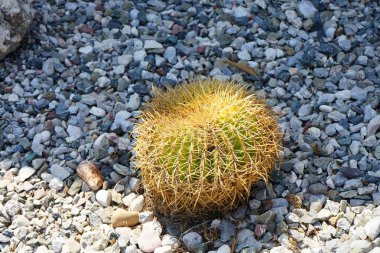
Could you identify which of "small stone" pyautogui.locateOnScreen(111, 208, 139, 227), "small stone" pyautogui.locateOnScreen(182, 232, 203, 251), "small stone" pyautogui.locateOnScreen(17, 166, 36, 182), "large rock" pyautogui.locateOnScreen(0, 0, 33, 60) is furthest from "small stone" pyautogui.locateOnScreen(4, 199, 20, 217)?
"large rock" pyautogui.locateOnScreen(0, 0, 33, 60)

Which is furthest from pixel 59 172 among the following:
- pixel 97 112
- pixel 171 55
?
pixel 171 55

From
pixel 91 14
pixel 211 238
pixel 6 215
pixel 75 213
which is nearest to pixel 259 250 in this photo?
pixel 211 238

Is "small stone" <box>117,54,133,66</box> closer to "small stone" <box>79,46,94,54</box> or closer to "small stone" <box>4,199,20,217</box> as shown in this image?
"small stone" <box>79,46,94,54</box>

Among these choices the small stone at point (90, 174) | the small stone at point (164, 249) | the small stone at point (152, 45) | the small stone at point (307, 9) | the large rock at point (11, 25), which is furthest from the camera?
the small stone at point (307, 9)

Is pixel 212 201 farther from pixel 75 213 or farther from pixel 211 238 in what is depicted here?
pixel 75 213

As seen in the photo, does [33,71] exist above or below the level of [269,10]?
below

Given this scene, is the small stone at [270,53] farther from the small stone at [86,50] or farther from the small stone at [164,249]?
the small stone at [164,249]

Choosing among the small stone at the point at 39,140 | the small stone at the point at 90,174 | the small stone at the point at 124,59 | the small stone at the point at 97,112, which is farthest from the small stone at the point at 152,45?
the small stone at the point at 90,174
